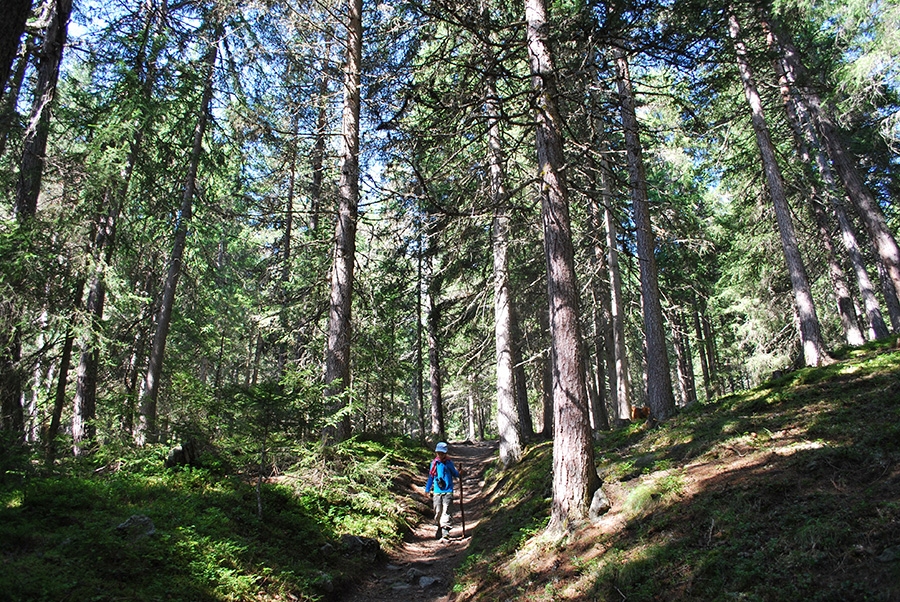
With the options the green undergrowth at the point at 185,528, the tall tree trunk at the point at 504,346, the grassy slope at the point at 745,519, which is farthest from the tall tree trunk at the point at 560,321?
the tall tree trunk at the point at 504,346

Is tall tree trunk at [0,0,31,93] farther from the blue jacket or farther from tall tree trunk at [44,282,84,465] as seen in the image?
the blue jacket

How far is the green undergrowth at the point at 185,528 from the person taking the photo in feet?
14.2

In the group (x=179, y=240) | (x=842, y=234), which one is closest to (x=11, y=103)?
(x=179, y=240)

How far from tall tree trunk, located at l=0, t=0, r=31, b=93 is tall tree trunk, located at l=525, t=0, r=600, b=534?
17.3 feet

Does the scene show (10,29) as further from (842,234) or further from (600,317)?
(842,234)

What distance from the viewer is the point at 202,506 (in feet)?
20.8

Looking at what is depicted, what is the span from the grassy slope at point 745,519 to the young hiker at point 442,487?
52.2 inches

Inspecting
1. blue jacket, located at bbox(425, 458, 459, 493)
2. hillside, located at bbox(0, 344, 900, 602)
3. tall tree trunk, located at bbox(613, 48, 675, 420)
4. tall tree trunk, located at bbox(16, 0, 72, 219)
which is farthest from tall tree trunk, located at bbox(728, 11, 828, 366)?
tall tree trunk, located at bbox(16, 0, 72, 219)

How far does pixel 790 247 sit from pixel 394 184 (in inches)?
439

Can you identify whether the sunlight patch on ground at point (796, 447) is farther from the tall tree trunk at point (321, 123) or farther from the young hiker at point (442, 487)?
the tall tree trunk at point (321, 123)

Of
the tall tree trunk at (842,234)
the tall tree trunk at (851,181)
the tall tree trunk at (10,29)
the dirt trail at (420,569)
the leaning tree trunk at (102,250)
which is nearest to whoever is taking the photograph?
the tall tree trunk at (10,29)

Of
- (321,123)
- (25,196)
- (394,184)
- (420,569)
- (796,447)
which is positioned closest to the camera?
(796,447)

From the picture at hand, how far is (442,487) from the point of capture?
9.45m

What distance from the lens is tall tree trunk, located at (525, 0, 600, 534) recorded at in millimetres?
5867
